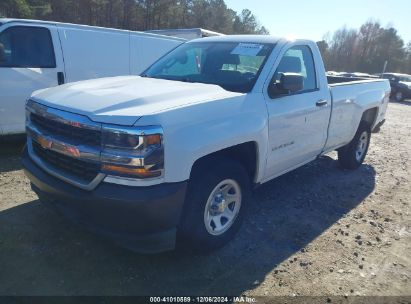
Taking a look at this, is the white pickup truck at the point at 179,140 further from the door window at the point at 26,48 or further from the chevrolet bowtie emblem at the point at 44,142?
the door window at the point at 26,48

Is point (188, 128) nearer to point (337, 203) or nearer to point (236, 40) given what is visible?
point (236, 40)

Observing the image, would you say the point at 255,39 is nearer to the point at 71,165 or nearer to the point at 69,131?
the point at 69,131

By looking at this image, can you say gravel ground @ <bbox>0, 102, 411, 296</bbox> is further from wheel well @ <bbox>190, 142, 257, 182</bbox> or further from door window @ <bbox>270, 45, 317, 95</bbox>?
door window @ <bbox>270, 45, 317, 95</bbox>

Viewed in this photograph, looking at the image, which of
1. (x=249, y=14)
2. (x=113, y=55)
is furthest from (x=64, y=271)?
(x=249, y=14)

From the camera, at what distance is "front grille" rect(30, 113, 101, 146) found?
2.53 m

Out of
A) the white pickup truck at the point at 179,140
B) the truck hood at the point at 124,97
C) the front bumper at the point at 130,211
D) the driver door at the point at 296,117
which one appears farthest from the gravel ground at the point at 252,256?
the truck hood at the point at 124,97

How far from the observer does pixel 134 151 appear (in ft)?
7.91

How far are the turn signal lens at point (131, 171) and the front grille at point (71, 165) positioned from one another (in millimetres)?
131

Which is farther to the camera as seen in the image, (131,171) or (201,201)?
(201,201)

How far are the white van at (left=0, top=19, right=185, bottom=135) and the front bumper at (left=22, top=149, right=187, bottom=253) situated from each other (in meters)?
3.46

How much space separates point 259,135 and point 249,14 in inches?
2729

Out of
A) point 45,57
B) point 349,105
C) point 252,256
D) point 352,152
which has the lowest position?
point 252,256

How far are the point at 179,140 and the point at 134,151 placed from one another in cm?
A: 34

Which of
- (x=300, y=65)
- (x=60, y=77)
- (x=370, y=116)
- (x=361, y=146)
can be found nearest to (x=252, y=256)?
(x=300, y=65)
